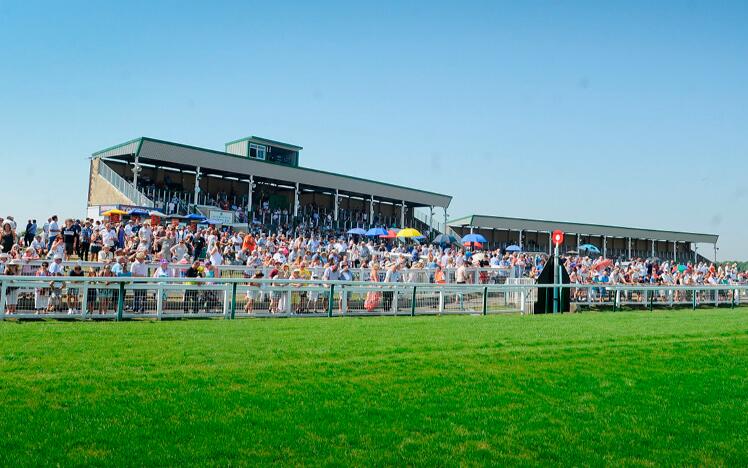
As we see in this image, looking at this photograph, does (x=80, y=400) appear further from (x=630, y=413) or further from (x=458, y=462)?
(x=630, y=413)

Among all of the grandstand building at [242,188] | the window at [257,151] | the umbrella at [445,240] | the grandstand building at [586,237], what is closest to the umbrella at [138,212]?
the grandstand building at [242,188]

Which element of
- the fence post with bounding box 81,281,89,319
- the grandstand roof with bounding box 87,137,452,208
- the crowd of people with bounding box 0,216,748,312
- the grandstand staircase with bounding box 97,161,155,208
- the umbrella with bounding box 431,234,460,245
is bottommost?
the fence post with bounding box 81,281,89,319

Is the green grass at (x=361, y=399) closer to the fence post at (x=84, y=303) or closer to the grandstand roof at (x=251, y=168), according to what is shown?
the fence post at (x=84, y=303)

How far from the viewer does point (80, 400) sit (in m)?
6.22

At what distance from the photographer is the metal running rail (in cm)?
1331

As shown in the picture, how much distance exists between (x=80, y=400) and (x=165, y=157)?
1262 inches

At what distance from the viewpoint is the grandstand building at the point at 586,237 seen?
5756 centimetres

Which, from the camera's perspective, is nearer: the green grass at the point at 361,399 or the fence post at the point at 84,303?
the green grass at the point at 361,399

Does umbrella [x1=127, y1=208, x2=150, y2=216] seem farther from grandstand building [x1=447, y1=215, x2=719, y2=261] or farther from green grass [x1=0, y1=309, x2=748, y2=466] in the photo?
grandstand building [x1=447, y1=215, x2=719, y2=261]

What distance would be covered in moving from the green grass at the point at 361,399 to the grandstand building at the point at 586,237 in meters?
46.4

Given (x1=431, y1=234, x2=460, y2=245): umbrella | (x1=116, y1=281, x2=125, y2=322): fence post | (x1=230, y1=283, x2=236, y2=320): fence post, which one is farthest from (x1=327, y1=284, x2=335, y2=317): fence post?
→ (x1=431, y1=234, x2=460, y2=245): umbrella

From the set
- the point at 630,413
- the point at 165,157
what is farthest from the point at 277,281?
the point at 165,157

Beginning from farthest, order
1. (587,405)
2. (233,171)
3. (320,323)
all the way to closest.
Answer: (233,171)
(320,323)
(587,405)

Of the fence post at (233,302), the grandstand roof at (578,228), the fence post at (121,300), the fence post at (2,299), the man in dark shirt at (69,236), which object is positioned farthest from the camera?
the grandstand roof at (578,228)
